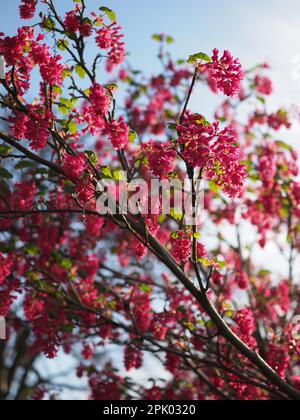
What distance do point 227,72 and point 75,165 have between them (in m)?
1.60

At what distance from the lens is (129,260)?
9281mm

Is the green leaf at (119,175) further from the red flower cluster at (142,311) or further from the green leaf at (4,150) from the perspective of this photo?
the red flower cluster at (142,311)

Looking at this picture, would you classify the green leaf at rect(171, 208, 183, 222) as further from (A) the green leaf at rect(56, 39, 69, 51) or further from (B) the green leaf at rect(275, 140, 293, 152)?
(B) the green leaf at rect(275, 140, 293, 152)

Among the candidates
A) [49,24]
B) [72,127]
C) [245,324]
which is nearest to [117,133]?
[72,127]

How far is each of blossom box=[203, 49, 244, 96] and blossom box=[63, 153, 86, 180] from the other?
1.38m

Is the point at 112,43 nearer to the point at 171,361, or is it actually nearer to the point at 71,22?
the point at 71,22

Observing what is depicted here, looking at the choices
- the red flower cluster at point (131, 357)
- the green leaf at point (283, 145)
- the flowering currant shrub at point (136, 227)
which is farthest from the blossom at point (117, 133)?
the green leaf at point (283, 145)

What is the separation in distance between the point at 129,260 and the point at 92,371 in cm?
269

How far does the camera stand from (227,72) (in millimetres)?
3602

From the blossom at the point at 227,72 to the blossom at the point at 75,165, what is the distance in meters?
1.38
